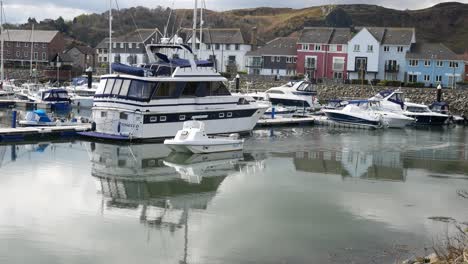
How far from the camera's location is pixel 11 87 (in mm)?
53938

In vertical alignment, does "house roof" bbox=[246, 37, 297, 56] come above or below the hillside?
below

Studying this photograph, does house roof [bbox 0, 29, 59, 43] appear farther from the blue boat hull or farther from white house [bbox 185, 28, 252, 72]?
the blue boat hull

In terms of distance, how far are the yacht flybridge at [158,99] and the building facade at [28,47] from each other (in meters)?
60.2

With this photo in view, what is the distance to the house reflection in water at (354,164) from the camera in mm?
24164

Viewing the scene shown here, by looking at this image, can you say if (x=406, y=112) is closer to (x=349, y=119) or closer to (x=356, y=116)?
(x=356, y=116)

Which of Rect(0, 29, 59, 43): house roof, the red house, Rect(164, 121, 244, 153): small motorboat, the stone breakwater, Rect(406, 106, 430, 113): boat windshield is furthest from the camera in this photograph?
Rect(0, 29, 59, 43): house roof

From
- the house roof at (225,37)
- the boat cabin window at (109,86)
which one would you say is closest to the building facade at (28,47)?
the house roof at (225,37)

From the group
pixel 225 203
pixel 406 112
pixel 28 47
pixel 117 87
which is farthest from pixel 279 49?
pixel 225 203

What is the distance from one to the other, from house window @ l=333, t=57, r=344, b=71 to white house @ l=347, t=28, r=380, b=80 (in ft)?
3.42

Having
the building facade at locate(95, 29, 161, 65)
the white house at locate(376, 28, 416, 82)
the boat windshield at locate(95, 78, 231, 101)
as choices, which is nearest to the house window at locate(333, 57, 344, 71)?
the white house at locate(376, 28, 416, 82)

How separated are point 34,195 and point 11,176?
3.12 metres

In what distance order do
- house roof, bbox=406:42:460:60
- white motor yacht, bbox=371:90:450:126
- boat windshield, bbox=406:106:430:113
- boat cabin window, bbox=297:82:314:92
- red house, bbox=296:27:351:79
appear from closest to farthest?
white motor yacht, bbox=371:90:450:126, boat windshield, bbox=406:106:430:113, boat cabin window, bbox=297:82:314:92, house roof, bbox=406:42:460:60, red house, bbox=296:27:351:79

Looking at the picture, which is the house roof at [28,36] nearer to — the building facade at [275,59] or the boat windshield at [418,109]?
the building facade at [275,59]

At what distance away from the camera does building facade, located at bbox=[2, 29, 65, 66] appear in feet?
282
